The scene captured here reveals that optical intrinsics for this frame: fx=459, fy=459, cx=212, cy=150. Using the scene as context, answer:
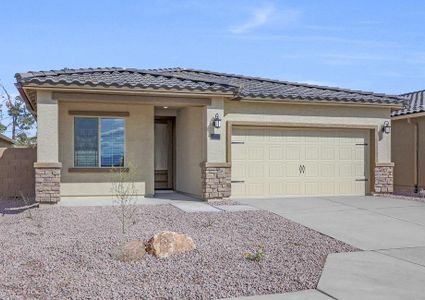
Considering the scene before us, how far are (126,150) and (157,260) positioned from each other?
761 cm

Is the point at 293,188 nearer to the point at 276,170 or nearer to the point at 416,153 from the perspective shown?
the point at 276,170

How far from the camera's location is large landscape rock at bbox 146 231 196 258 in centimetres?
676

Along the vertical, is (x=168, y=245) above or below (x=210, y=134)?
below

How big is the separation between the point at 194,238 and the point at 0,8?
926 cm

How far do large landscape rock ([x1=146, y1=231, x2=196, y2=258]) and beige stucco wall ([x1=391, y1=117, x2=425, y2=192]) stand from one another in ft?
41.1

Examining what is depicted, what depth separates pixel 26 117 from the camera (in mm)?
39156

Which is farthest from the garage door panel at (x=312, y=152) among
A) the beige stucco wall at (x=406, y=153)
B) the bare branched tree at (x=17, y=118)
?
the bare branched tree at (x=17, y=118)

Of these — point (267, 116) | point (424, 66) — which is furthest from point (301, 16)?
point (424, 66)

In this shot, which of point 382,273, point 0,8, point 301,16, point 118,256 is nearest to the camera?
point 382,273

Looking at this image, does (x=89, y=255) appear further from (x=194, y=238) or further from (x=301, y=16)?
(x=301, y=16)

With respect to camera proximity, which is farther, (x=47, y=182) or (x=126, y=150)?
(x=126, y=150)

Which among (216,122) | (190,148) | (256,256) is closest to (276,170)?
(216,122)

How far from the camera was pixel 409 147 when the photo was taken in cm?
1741

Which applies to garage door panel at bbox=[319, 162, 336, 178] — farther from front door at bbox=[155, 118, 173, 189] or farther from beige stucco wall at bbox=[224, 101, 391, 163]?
front door at bbox=[155, 118, 173, 189]
